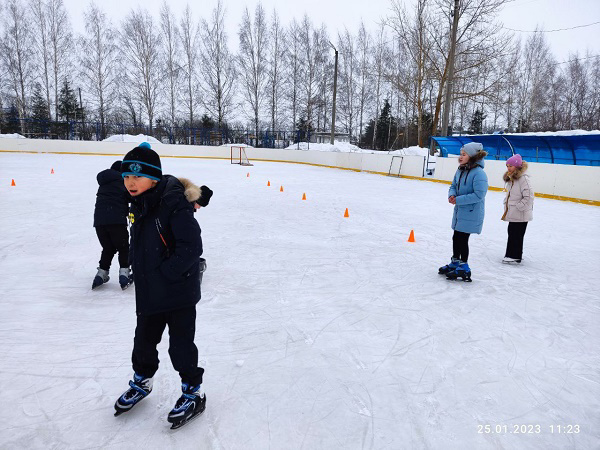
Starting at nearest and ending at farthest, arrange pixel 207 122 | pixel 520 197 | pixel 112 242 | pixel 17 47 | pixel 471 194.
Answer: pixel 112 242, pixel 471 194, pixel 520 197, pixel 17 47, pixel 207 122

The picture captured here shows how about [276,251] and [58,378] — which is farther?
[276,251]

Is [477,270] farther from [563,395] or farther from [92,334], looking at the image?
[92,334]

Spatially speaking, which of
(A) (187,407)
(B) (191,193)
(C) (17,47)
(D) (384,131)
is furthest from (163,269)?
(C) (17,47)

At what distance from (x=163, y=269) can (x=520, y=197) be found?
4.32 metres

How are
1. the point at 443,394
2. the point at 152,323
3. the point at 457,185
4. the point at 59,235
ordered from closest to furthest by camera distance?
the point at 152,323, the point at 443,394, the point at 457,185, the point at 59,235

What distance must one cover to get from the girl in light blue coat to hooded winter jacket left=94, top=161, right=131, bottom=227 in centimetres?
314

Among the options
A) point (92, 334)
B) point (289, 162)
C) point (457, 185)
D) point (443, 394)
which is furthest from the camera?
point (289, 162)

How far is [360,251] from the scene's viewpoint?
4.95 metres

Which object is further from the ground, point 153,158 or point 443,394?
point 153,158

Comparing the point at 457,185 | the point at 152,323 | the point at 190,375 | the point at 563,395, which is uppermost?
the point at 457,185

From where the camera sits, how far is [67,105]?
100ft

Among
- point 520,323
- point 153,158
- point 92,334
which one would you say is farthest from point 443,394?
point 92,334

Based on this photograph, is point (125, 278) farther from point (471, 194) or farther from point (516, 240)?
point (516, 240)

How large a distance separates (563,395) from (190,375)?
208 cm
